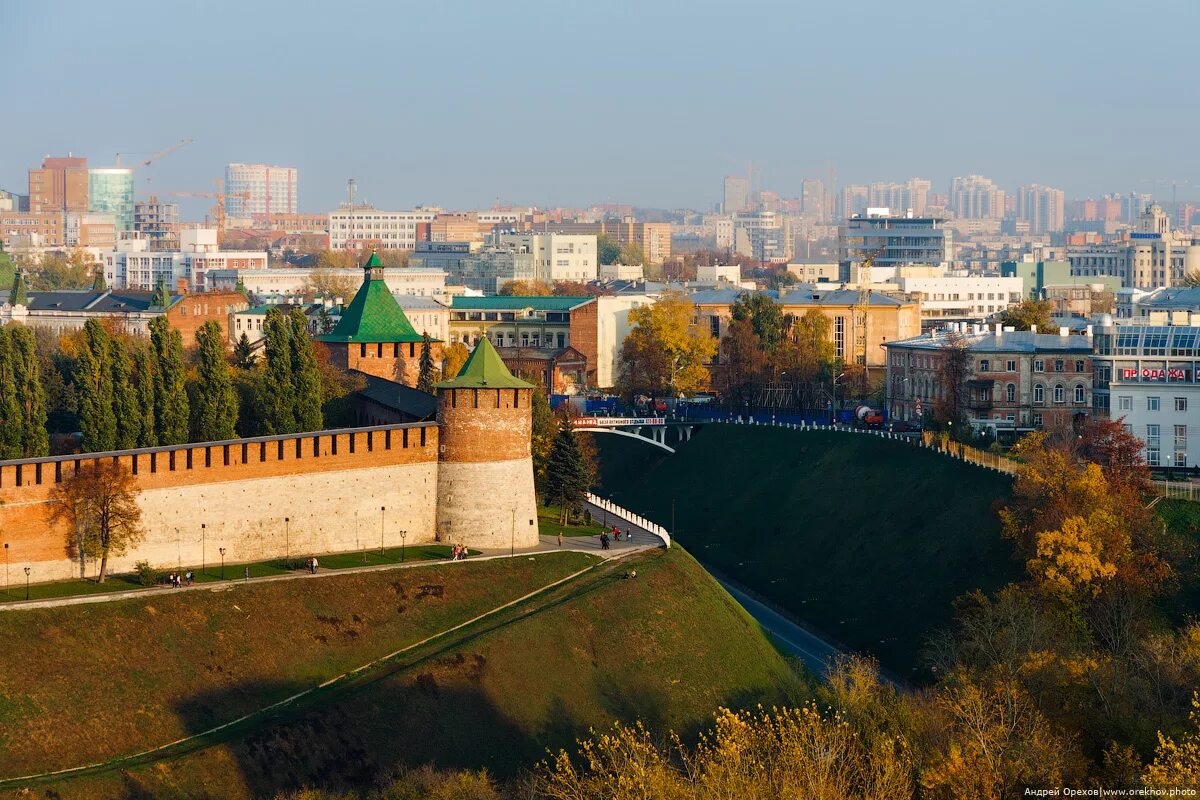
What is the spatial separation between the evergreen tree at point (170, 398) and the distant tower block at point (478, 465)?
1126 centimetres

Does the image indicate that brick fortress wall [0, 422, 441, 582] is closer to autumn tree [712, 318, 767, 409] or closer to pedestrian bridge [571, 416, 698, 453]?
pedestrian bridge [571, 416, 698, 453]

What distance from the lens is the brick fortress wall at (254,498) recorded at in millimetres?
64188

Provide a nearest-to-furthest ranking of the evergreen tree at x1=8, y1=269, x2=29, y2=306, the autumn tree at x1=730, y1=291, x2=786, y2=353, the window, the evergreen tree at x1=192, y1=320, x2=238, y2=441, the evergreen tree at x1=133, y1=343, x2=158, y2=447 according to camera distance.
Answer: the evergreen tree at x1=133, y1=343, x2=158, y2=447, the evergreen tree at x1=192, y1=320, x2=238, y2=441, the window, the autumn tree at x1=730, y1=291, x2=786, y2=353, the evergreen tree at x1=8, y1=269, x2=29, y2=306

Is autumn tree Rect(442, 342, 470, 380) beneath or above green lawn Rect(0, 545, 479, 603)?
above

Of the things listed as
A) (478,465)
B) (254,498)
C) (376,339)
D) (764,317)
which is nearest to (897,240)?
(764,317)

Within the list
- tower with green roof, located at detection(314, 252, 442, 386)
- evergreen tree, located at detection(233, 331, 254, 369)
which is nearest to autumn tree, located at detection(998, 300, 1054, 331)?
tower with green roof, located at detection(314, 252, 442, 386)

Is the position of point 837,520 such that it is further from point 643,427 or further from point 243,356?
point 243,356

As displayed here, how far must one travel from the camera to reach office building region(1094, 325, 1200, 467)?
86.8 metres

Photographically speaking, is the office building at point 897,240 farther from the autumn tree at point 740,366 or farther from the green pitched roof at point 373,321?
the green pitched roof at point 373,321

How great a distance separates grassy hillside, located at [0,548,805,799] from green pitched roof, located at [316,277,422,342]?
29.0 meters

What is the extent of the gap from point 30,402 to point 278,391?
910cm

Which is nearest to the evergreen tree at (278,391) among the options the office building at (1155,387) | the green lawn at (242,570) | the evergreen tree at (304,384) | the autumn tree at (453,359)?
the evergreen tree at (304,384)

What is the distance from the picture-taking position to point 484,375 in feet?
241

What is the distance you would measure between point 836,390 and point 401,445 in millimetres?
55069
